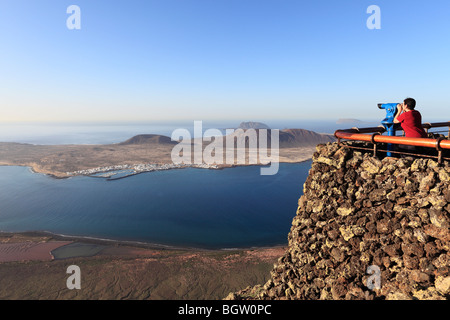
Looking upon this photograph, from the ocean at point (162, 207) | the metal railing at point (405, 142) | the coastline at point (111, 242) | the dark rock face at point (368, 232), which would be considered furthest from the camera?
the ocean at point (162, 207)

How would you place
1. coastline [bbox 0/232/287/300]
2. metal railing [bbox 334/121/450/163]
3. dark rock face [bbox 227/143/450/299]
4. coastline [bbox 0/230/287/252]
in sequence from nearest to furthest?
metal railing [bbox 334/121/450/163]
dark rock face [bbox 227/143/450/299]
coastline [bbox 0/232/287/300]
coastline [bbox 0/230/287/252]

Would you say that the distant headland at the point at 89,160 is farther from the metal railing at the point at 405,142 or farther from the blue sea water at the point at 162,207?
the metal railing at the point at 405,142

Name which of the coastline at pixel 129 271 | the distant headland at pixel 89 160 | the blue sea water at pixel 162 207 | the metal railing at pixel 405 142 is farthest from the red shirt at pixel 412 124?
the distant headland at pixel 89 160

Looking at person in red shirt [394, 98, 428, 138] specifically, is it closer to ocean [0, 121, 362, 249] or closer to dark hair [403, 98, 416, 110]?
dark hair [403, 98, 416, 110]

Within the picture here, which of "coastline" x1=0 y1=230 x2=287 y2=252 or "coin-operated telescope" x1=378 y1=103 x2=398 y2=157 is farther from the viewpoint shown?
"coastline" x1=0 y1=230 x2=287 y2=252

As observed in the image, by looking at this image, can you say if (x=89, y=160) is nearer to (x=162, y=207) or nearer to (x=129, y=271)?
(x=162, y=207)

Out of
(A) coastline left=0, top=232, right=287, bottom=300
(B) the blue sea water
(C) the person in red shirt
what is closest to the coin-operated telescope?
(C) the person in red shirt
